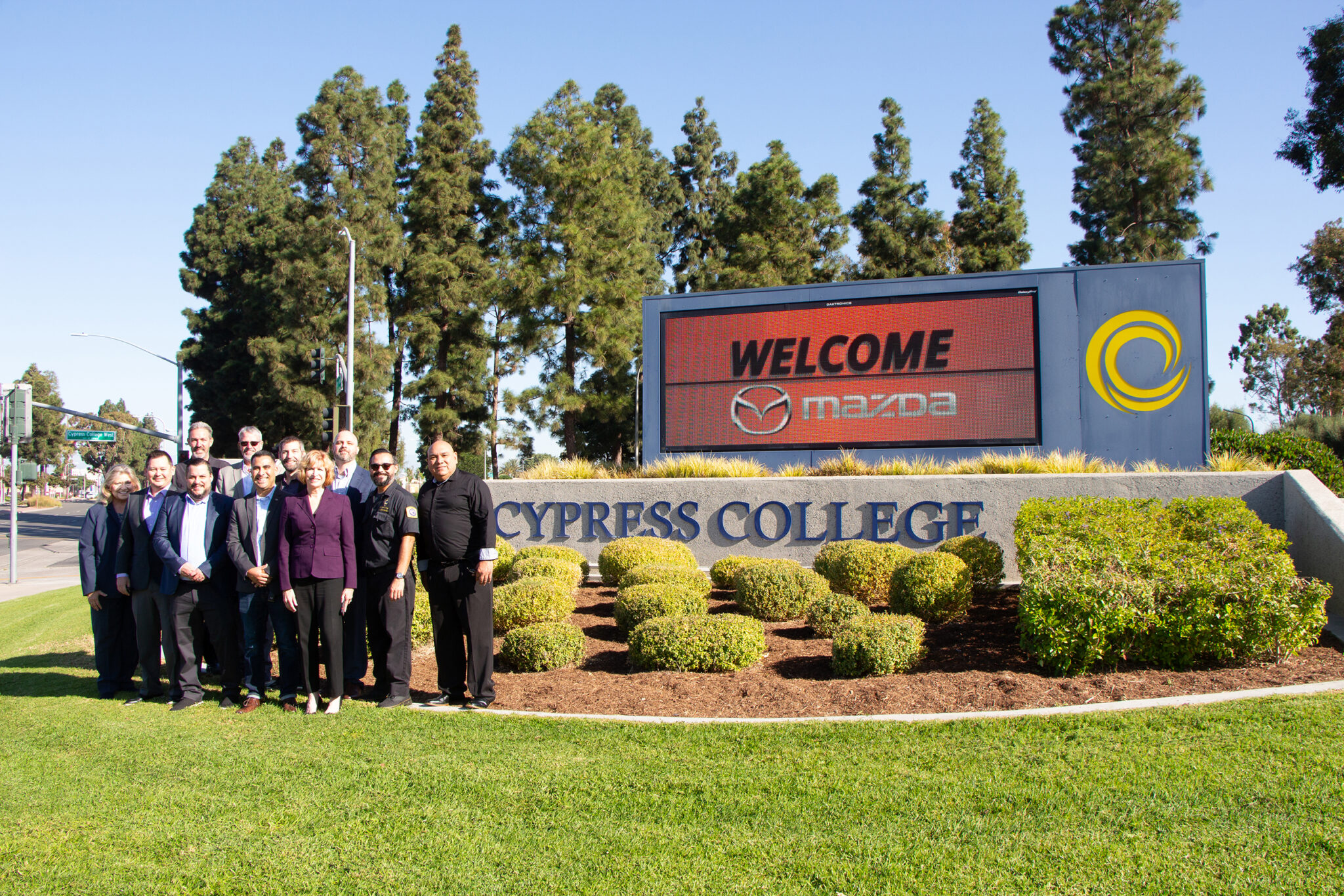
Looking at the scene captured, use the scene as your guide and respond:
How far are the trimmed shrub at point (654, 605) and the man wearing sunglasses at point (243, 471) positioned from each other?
10.5 feet

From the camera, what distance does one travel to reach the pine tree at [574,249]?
1368 inches

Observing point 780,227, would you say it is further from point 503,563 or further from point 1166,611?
point 1166,611

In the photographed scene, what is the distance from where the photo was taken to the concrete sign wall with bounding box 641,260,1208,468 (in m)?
12.9

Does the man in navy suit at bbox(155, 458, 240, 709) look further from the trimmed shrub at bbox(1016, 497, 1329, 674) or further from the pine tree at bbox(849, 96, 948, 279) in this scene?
the pine tree at bbox(849, 96, 948, 279)

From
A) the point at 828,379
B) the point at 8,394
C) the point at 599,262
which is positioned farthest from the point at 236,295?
the point at 828,379

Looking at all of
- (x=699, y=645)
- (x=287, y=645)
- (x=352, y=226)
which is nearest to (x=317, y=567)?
(x=287, y=645)

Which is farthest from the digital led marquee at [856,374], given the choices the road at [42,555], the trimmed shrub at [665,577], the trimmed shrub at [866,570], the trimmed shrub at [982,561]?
the road at [42,555]

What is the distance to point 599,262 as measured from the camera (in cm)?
3488

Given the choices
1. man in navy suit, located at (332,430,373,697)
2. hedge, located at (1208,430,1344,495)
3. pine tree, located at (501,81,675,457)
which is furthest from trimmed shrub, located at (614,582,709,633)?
pine tree, located at (501,81,675,457)

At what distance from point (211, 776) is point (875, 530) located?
844cm

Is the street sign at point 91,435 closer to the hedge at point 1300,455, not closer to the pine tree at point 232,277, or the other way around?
the pine tree at point 232,277

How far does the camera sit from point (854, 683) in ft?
21.2

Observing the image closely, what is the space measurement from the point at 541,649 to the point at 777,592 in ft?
7.88

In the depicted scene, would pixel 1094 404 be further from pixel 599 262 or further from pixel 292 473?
pixel 599 262
